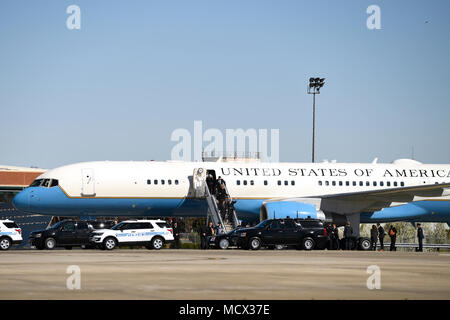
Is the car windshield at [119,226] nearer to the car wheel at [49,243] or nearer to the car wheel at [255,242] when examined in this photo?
the car wheel at [49,243]

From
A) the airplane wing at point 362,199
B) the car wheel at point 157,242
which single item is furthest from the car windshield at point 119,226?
the airplane wing at point 362,199

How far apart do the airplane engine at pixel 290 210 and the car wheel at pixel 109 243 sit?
9.13m

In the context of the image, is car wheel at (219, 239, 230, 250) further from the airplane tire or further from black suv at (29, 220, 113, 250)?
black suv at (29, 220, 113, 250)

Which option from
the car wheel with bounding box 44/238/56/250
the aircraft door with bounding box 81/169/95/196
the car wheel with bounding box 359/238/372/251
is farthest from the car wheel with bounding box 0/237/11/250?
the car wheel with bounding box 359/238/372/251

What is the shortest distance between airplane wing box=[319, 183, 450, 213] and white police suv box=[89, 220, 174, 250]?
1067 centimetres

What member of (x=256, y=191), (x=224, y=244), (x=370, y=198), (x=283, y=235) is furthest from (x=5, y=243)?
(x=370, y=198)

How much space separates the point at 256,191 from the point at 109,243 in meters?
10.6

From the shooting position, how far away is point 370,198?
4509 centimetres

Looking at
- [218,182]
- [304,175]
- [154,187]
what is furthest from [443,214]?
[154,187]

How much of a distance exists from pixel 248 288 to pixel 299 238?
21317 mm

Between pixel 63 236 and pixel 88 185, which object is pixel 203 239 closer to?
pixel 88 185

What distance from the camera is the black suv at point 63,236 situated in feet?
127

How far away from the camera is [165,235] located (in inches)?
1529
